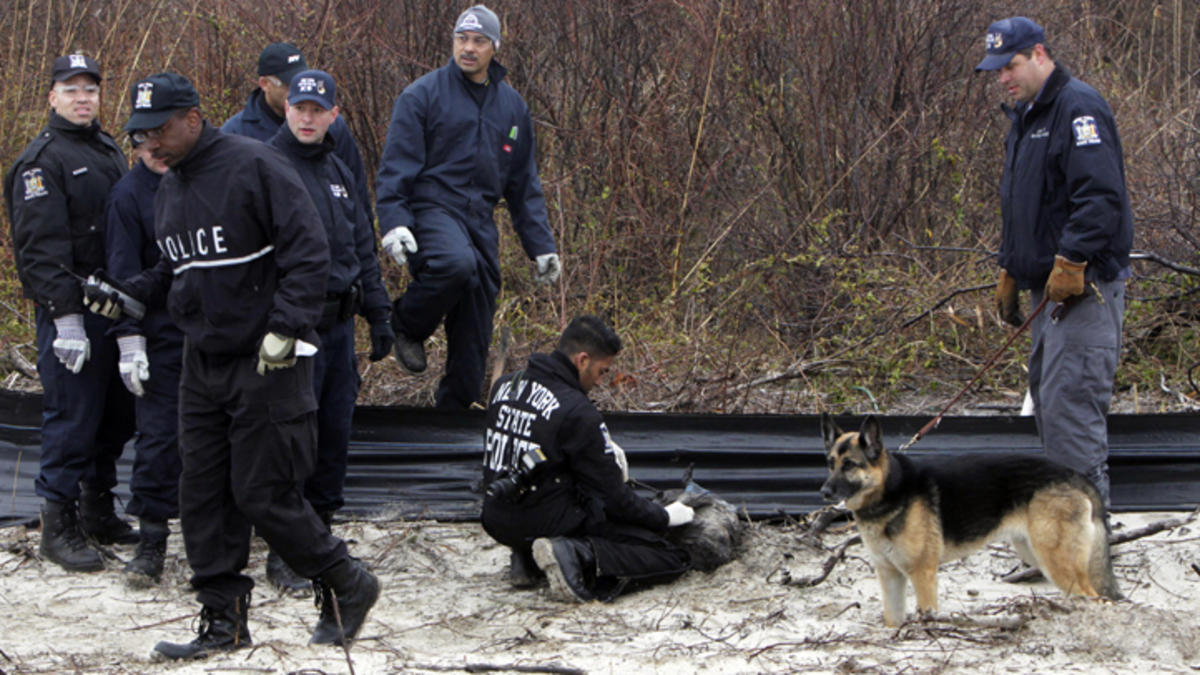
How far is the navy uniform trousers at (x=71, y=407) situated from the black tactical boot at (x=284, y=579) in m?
0.97

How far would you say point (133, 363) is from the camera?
543 cm

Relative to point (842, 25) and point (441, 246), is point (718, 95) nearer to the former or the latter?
point (842, 25)

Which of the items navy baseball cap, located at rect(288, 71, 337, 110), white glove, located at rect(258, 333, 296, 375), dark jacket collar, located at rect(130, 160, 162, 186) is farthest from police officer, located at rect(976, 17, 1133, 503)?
dark jacket collar, located at rect(130, 160, 162, 186)

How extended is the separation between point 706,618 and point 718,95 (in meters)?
6.28

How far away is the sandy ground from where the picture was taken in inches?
168

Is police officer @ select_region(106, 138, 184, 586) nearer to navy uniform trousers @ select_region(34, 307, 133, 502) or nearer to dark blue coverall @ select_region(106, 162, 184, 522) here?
dark blue coverall @ select_region(106, 162, 184, 522)

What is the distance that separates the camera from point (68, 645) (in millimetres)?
4824

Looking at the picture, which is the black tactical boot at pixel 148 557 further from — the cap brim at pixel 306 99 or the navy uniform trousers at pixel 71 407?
the cap brim at pixel 306 99

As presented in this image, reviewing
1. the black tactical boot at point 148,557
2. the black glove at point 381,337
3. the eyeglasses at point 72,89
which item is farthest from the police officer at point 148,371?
the black glove at point 381,337

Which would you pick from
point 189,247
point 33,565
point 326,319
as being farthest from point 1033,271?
point 33,565

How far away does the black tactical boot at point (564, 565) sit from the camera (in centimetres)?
528

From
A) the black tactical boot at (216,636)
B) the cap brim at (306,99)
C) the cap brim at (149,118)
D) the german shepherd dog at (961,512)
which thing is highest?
the cap brim at (306,99)

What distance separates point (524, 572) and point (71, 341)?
86.4 inches

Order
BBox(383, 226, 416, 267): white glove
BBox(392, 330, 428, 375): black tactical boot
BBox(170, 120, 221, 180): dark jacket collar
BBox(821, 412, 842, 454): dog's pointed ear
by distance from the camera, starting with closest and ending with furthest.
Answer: BBox(170, 120, 221, 180): dark jacket collar → BBox(821, 412, 842, 454): dog's pointed ear → BBox(383, 226, 416, 267): white glove → BBox(392, 330, 428, 375): black tactical boot
